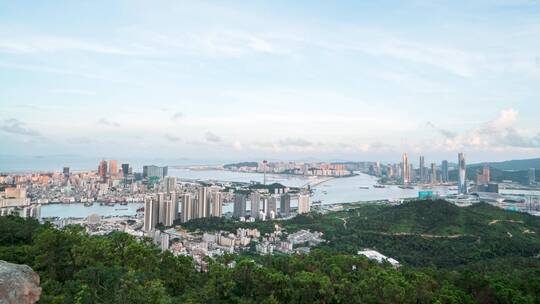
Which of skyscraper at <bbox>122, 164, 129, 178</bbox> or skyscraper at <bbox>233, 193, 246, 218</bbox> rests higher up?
skyscraper at <bbox>122, 164, 129, 178</bbox>

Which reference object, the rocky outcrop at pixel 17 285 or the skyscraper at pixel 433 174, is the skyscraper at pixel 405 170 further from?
the rocky outcrop at pixel 17 285

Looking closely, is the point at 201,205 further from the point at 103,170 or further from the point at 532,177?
the point at 532,177

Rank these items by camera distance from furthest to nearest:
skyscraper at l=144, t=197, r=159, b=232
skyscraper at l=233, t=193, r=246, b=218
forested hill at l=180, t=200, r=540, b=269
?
1. skyscraper at l=233, t=193, r=246, b=218
2. skyscraper at l=144, t=197, r=159, b=232
3. forested hill at l=180, t=200, r=540, b=269

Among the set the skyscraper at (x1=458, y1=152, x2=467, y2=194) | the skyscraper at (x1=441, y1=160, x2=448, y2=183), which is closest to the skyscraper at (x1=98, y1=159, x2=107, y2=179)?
the skyscraper at (x1=458, y1=152, x2=467, y2=194)

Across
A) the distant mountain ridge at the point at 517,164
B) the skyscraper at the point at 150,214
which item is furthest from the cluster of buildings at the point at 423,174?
the skyscraper at the point at 150,214

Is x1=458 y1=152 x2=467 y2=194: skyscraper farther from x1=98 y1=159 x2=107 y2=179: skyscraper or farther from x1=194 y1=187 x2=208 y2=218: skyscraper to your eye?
x1=98 y1=159 x2=107 y2=179: skyscraper

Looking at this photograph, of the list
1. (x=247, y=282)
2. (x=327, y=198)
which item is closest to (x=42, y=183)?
(x=327, y=198)

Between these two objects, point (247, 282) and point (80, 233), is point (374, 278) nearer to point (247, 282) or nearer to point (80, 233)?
point (247, 282)

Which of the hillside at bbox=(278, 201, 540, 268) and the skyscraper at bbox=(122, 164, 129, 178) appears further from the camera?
the skyscraper at bbox=(122, 164, 129, 178)

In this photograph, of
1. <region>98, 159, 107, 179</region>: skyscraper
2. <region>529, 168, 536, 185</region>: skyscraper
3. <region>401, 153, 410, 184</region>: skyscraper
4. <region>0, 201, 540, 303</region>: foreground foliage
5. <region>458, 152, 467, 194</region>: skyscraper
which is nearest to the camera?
<region>0, 201, 540, 303</region>: foreground foliage
